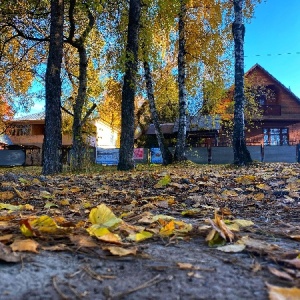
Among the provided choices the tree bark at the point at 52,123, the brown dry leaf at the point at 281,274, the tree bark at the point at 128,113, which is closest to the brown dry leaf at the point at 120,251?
the brown dry leaf at the point at 281,274

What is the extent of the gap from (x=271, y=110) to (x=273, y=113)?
0.86 feet

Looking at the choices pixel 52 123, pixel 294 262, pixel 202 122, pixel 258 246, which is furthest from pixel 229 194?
pixel 202 122

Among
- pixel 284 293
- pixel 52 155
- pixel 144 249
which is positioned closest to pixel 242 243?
pixel 144 249

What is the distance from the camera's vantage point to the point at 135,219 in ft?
6.13

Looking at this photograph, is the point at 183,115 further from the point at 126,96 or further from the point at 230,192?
the point at 230,192

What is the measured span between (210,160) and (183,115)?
6.55 metres

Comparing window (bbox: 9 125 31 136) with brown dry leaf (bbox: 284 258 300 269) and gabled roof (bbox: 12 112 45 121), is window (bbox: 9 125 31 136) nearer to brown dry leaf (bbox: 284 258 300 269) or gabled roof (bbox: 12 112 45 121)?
gabled roof (bbox: 12 112 45 121)

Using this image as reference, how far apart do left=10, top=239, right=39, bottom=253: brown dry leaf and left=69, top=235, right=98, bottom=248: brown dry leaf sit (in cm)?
13

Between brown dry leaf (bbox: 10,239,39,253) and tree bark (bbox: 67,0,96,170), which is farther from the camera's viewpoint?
tree bark (bbox: 67,0,96,170)

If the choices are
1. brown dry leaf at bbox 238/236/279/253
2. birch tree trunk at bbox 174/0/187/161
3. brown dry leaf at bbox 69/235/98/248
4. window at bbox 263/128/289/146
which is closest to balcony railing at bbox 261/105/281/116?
window at bbox 263/128/289/146

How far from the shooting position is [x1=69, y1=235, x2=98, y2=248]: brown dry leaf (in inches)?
46.6

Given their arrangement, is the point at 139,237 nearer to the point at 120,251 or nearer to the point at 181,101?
the point at 120,251

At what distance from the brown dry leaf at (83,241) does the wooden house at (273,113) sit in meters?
23.8

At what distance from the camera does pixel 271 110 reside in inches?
963
